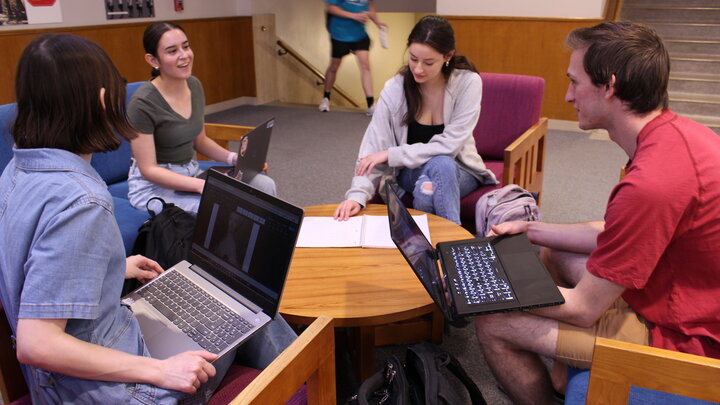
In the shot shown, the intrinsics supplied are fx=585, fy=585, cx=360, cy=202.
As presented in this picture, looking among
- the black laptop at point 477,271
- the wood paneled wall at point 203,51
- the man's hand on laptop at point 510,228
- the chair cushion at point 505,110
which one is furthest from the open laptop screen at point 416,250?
the wood paneled wall at point 203,51

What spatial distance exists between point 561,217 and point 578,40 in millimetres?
2132

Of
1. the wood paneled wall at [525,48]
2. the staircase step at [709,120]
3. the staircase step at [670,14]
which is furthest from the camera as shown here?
the staircase step at [670,14]

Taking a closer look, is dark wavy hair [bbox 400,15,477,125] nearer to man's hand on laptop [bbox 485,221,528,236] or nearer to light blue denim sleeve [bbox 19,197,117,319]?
man's hand on laptop [bbox 485,221,528,236]

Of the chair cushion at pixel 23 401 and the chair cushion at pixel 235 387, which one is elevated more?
the chair cushion at pixel 235 387

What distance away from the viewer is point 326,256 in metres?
1.96

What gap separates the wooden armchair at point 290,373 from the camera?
0.99 metres

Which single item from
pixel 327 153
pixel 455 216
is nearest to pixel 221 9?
pixel 327 153

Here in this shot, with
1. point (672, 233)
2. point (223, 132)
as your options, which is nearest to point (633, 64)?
point (672, 233)

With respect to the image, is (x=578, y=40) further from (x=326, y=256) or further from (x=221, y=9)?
(x=221, y=9)

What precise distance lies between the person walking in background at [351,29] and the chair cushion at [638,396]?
187 inches

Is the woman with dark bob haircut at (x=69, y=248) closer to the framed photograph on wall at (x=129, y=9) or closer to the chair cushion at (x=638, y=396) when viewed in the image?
the chair cushion at (x=638, y=396)

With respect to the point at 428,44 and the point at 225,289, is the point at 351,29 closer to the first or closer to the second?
the point at 428,44

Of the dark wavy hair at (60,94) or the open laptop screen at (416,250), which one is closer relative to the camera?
the dark wavy hair at (60,94)

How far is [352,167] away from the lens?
4.53 m
